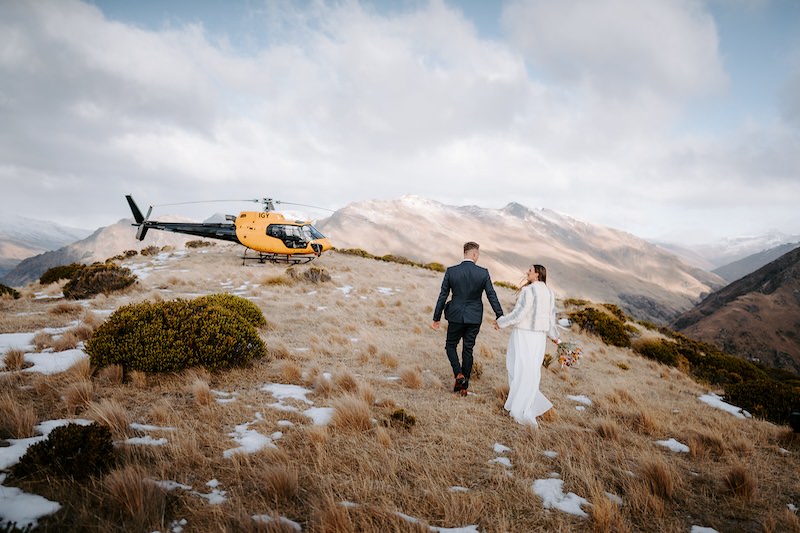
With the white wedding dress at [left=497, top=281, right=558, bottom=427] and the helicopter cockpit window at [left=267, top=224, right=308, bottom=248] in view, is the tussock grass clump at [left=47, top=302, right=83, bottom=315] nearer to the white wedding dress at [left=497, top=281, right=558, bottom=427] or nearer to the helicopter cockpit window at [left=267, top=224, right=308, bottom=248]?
the helicopter cockpit window at [left=267, top=224, right=308, bottom=248]

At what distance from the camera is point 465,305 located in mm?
5844

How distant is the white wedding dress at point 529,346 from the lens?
5105 mm

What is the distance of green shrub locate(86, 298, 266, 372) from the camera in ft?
18.1

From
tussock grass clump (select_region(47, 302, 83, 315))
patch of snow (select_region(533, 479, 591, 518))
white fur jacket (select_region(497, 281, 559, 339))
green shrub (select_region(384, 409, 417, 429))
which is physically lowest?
patch of snow (select_region(533, 479, 591, 518))

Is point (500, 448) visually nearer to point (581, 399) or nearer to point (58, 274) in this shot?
point (581, 399)

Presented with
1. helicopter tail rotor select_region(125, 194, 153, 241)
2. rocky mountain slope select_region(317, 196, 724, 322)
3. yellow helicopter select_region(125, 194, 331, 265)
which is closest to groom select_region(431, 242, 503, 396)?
yellow helicopter select_region(125, 194, 331, 265)

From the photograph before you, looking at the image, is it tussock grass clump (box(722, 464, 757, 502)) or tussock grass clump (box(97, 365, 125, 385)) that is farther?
tussock grass clump (box(97, 365, 125, 385))

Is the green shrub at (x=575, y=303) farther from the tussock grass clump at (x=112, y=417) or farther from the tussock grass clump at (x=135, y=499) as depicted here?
the tussock grass clump at (x=135, y=499)

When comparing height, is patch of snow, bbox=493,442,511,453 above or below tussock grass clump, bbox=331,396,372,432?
below

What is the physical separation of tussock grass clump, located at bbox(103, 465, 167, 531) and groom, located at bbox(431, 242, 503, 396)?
13.2ft

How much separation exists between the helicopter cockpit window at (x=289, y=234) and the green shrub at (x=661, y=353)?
17.3 meters

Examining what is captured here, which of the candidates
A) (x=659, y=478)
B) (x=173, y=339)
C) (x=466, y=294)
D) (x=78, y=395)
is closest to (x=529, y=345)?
(x=466, y=294)

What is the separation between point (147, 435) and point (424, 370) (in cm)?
488

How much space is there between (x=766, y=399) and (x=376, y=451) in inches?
385
